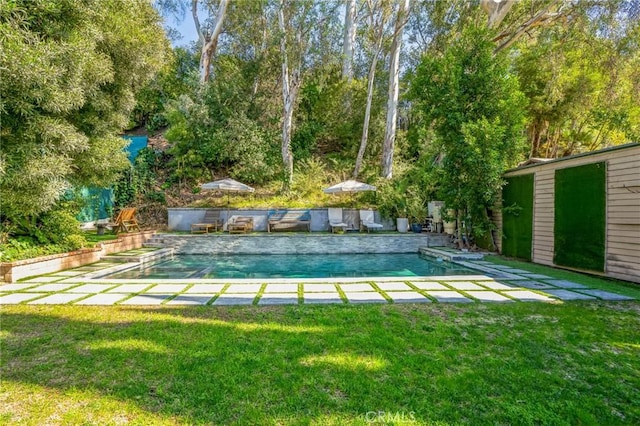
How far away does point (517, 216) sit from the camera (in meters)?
7.78

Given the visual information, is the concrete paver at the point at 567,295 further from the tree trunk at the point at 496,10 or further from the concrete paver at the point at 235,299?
the tree trunk at the point at 496,10

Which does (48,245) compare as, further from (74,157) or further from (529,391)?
(529,391)

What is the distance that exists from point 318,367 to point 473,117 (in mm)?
7919

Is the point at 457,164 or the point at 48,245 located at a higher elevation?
the point at 457,164

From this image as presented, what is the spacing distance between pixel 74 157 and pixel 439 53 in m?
16.0

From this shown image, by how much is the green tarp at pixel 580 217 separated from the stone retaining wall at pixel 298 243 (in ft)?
13.7

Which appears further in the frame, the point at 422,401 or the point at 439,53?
the point at 439,53

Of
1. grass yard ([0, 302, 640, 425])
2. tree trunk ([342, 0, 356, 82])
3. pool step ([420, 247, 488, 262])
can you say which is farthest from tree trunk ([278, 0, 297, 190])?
grass yard ([0, 302, 640, 425])

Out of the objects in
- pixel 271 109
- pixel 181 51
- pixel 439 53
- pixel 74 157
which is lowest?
pixel 74 157

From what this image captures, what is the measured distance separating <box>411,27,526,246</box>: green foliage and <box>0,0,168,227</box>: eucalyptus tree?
7036 millimetres

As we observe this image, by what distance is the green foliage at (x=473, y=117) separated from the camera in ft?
24.9

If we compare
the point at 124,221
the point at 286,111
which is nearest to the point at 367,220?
the point at 286,111

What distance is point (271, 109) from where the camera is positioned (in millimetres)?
16438

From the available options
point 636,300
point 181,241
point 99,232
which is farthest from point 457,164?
point 99,232
